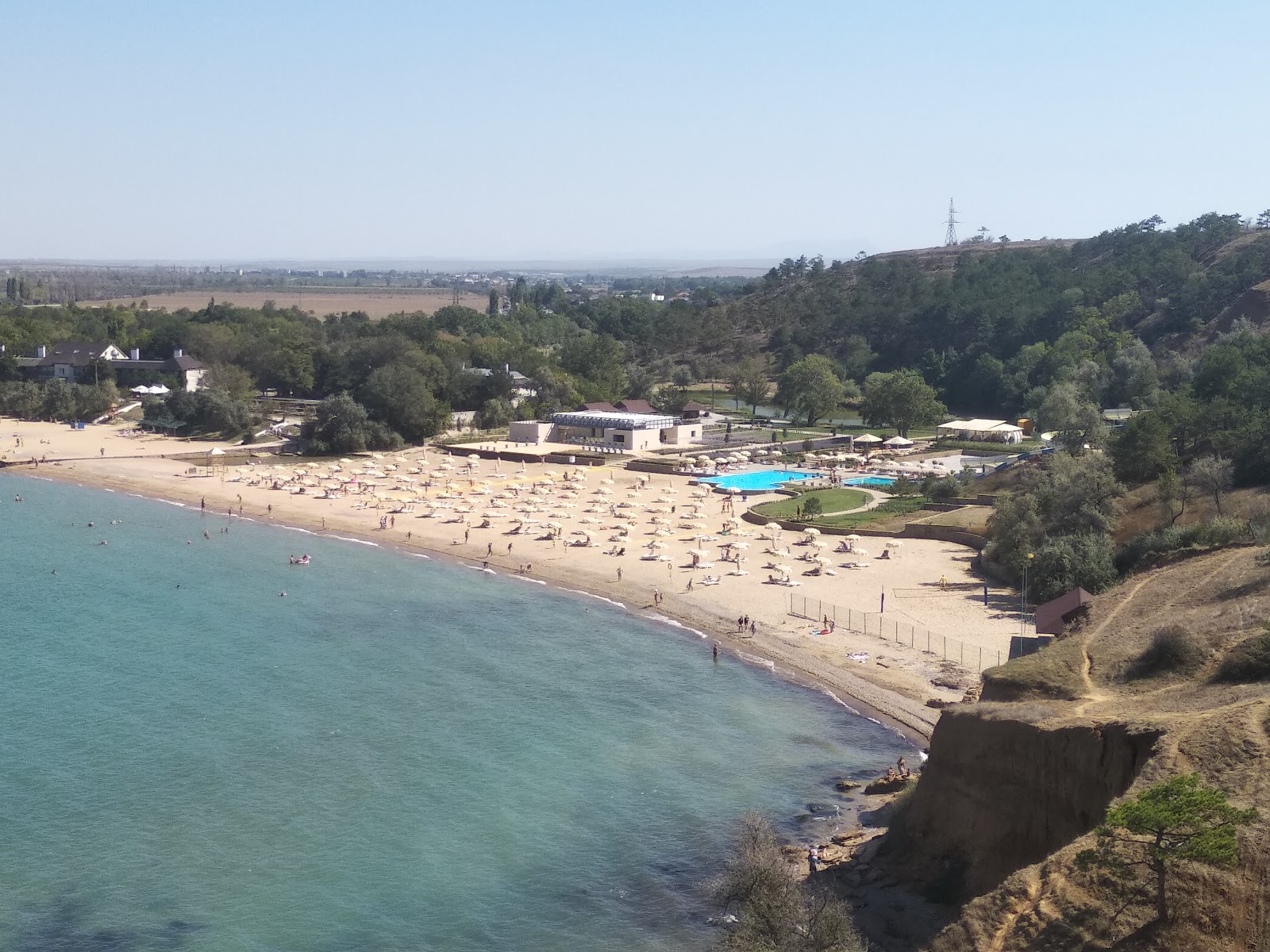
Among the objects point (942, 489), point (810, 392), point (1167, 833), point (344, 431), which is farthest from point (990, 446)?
point (1167, 833)

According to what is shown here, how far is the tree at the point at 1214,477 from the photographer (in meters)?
45.8

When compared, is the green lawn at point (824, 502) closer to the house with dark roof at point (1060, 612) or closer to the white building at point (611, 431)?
the white building at point (611, 431)

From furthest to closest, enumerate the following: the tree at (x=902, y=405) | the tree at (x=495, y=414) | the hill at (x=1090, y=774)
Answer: the tree at (x=495, y=414), the tree at (x=902, y=405), the hill at (x=1090, y=774)

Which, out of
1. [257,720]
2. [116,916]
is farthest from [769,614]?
[116,916]

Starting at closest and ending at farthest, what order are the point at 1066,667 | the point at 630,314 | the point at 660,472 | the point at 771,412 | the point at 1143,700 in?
the point at 1143,700, the point at 1066,667, the point at 660,472, the point at 771,412, the point at 630,314

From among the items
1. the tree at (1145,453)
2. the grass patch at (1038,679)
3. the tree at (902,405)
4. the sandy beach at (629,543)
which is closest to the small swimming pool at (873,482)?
the sandy beach at (629,543)

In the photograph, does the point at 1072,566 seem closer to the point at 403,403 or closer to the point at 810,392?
the point at 403,403

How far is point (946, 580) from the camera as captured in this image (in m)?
45.7

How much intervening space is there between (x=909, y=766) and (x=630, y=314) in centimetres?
12123

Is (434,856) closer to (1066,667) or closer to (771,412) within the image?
(1066,667)

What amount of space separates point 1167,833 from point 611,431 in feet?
215

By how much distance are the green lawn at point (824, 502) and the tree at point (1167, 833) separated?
39910mm

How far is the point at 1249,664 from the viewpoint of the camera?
22.8 m

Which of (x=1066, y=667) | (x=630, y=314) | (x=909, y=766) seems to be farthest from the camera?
(x=630, y=314)
